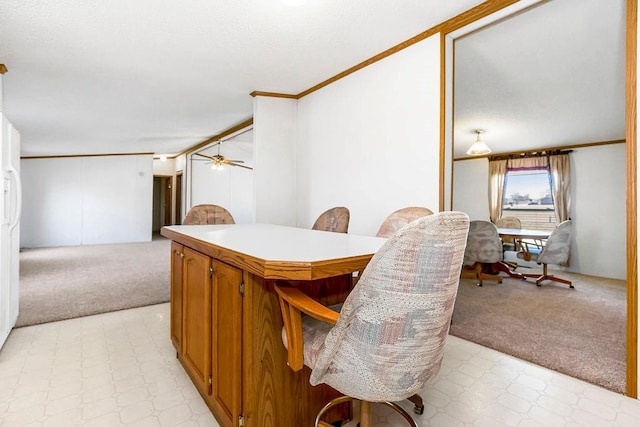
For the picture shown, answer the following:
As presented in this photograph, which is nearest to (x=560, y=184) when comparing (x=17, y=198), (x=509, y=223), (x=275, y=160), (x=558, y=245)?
(x=509, y=223)

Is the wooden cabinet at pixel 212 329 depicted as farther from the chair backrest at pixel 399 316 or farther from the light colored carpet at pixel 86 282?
the light colored carpet at pixel 86 282

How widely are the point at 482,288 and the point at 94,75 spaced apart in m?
5.10

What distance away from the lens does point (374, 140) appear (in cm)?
309

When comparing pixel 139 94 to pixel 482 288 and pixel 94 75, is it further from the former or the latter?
pixel 482 288

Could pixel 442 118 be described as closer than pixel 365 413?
No

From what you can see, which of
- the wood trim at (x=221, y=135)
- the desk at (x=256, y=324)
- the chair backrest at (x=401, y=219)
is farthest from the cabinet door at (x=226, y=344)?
the wood trim at (x=221, y=135)

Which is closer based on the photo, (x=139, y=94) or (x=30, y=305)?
(x=30, y=305)

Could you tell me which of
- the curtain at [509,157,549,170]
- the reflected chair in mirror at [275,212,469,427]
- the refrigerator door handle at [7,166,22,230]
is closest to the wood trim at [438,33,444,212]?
the reflected chair in mirror at [275,212,469,427]

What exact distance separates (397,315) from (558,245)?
460 centimetres

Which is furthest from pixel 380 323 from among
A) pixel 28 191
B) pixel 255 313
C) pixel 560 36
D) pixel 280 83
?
pixel 28 191

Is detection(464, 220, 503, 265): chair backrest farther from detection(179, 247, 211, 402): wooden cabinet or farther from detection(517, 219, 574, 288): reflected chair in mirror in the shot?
detection(179, 247, 211, 402): wooden cabinet

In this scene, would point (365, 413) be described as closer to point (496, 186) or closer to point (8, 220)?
point (8, 220)

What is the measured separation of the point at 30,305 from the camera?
3.05 metres

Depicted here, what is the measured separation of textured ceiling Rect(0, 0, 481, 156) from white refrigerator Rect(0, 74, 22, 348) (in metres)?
0.87
